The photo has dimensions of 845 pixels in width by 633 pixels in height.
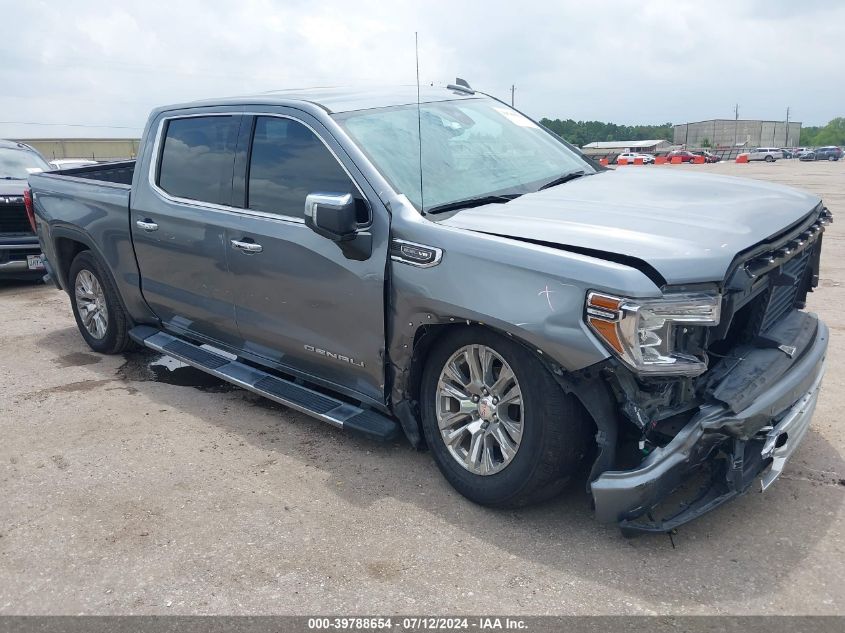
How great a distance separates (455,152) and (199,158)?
1.76 m

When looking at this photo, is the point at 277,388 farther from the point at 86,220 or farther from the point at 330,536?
the point at 86,220

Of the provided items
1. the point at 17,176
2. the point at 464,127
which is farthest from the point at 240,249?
the point at 17,176

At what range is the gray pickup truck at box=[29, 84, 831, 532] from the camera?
9.59 ft

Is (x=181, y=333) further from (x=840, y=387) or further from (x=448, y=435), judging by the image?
(x=840, y=387)

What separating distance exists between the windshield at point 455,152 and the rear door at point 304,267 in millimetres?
205

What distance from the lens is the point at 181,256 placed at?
4848mm

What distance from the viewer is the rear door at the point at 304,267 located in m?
3.74

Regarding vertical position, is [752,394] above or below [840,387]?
above

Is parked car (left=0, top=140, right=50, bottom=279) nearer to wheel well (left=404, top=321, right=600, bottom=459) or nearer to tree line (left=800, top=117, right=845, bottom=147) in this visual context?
wheel well (left=404, top=321, right=600, bottom=459)

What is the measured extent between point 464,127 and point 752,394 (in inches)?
87.1

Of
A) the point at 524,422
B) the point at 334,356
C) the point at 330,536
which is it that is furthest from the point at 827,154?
the point at 330,536

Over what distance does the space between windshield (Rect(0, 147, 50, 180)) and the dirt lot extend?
21.0 ft

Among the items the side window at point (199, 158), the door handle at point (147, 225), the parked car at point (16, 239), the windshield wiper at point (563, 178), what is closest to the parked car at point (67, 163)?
the parked car at point (16, 239)

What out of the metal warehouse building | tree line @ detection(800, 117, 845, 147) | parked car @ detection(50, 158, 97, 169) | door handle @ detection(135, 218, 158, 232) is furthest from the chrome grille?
tree line @ detection(800, 117, 845, 147)
